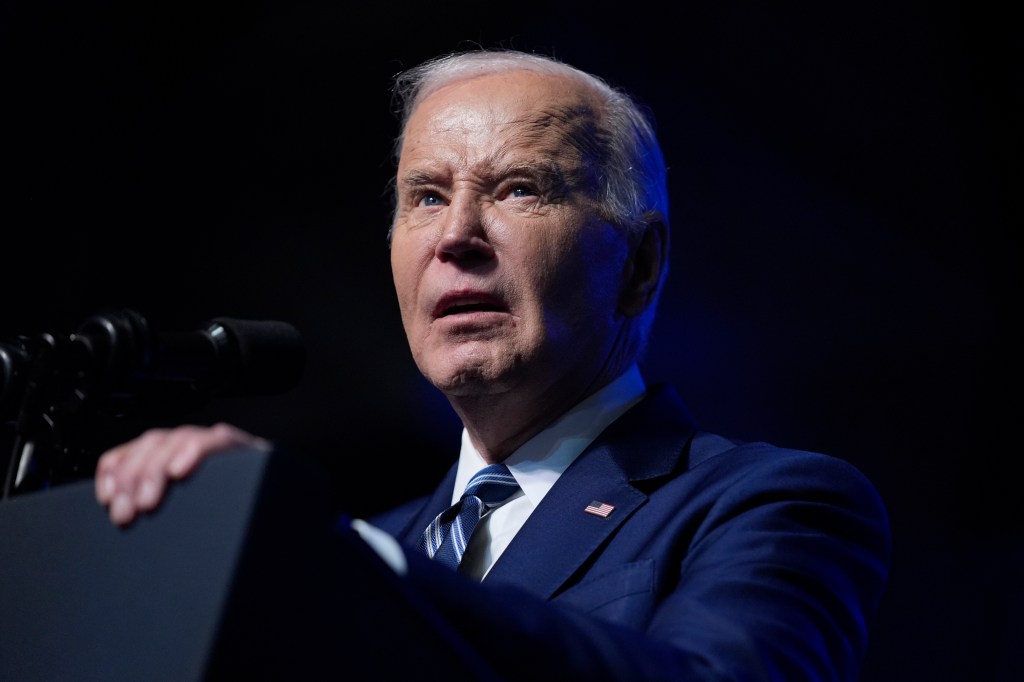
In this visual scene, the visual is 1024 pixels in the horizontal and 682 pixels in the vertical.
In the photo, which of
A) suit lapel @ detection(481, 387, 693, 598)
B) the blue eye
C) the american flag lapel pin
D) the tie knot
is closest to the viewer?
suit lapel @ detection(481, 387, 693, 598)

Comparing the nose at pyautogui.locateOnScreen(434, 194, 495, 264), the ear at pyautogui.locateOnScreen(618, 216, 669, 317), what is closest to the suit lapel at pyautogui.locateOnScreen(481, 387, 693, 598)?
the ear at pyautogui.locateOnScreen(618, 216, 669, 317)

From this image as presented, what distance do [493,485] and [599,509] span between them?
0.30m

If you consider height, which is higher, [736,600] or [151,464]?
[151,464]

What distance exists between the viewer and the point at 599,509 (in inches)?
67.6

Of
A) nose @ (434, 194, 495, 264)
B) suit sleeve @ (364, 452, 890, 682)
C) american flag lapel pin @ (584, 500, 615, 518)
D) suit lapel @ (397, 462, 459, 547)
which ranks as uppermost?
nose @ (434, 194, 495, 264)

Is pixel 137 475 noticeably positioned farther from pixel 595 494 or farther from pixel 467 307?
pixel 467 307

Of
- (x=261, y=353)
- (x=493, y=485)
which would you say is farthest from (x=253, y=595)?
(x=493, y=485)

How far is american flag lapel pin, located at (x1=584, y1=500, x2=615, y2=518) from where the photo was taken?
1705mm

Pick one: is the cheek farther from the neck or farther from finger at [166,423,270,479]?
finger at [166,423,270,479]

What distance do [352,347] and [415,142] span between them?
3.31ft

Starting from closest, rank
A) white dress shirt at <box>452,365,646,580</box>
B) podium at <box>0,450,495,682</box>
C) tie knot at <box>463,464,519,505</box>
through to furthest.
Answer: podium at <box>0,450,495,682</box> → white dress shirt at <box>452,365,646,580</box> → tie knot at <box>463,464,519,505</box>

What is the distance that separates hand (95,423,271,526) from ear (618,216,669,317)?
1.48 meters

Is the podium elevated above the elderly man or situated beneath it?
elevated above

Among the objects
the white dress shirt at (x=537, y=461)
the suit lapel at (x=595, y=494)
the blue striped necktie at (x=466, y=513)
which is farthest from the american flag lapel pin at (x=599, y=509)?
the blue striped necktie at (x=466, y=513)
